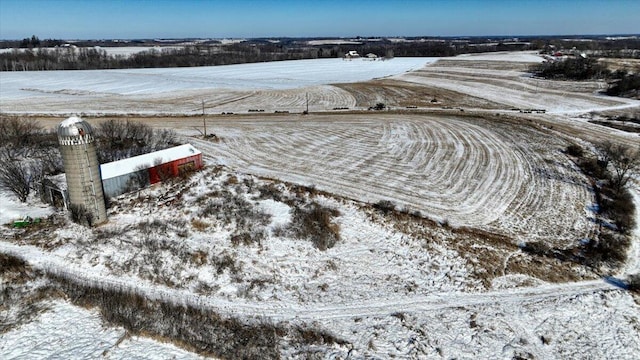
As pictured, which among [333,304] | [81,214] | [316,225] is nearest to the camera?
[333,304]

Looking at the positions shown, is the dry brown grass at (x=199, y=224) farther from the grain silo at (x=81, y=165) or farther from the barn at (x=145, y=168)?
the barn at (x=145, y=168)

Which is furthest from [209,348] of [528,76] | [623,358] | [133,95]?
[528,76]

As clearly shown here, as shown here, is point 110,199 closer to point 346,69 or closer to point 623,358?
point 623,358

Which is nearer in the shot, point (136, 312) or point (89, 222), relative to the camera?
point (136, 312)

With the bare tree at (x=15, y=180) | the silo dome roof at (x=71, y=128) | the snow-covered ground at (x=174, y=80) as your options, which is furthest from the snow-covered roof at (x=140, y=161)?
the snow-covered ground at (x=174, y=80)

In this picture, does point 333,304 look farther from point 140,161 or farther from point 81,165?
point 140,161

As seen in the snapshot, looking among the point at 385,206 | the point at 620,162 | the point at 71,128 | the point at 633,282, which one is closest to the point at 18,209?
the point at 71,128
